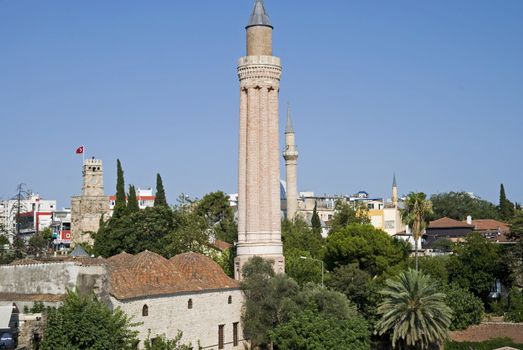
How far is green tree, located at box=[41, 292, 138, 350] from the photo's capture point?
3494 cm

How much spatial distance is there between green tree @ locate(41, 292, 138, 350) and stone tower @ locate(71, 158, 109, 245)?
7041cm

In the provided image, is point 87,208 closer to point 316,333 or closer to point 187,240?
point 187,240

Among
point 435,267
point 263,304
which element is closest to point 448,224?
point 435,267

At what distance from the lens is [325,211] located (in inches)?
5487

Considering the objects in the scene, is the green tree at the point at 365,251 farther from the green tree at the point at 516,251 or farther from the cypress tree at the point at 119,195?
the cypress tree at the point at 119,195

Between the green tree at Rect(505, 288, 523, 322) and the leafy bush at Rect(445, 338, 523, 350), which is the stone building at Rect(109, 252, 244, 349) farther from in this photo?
the green tree at Rect(505, 288, 523, 322)

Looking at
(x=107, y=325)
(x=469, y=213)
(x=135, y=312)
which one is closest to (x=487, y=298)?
(x=135, y=312)

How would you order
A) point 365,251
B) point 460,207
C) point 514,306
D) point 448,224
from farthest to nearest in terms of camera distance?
point 460,207
point 448,224
point 365,251
point 514,306

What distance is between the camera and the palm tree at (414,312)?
48.0 m

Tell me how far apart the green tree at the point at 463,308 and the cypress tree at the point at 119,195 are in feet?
113

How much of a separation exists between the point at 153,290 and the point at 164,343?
300 cm

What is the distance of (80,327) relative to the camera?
3491cm

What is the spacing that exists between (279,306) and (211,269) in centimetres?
435

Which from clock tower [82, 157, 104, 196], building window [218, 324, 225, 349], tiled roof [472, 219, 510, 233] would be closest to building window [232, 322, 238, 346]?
building window [218, 324, 225, 349]
